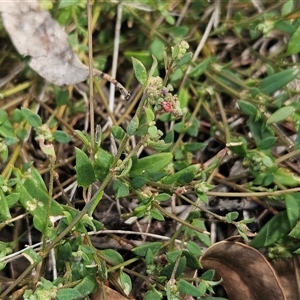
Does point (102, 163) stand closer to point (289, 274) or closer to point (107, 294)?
point (107, 294)

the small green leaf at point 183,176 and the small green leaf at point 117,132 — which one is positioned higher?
the small green leaf at point 117,132

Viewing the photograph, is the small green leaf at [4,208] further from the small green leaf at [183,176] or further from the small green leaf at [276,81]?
the small green leaf at [276,81]

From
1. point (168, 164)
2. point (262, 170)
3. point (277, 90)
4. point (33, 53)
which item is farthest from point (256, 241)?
point (33, 53)

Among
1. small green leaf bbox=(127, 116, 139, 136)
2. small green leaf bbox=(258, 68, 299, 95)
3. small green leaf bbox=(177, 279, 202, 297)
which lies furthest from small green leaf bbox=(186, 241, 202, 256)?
small green leaf bbox=(258, 68, 299, 95)

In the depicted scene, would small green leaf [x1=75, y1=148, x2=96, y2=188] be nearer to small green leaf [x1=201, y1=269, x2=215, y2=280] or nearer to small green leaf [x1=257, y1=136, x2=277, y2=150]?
small green leaf [x1=201, y1=269, x2=215, y2=280]

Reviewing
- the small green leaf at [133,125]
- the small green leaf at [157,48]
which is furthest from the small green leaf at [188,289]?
the small green leaf at [157,48]

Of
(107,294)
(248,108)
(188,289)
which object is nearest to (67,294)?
(107,294)
